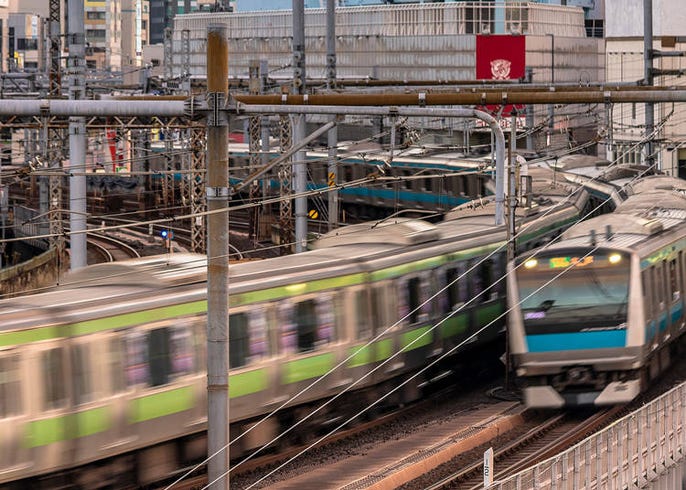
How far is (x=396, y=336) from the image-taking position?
17516 mm

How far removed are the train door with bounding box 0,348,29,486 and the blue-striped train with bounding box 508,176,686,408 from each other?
738cm

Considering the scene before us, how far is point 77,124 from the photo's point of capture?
19078 mm

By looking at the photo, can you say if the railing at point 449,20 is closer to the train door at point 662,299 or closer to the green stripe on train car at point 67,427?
the train door at point 662,299

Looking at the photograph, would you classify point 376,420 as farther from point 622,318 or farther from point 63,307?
point 63,307

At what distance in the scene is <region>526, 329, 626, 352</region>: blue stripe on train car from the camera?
1708cm

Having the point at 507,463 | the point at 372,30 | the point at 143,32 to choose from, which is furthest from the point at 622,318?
the point at 143,32

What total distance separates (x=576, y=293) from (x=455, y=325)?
8.42 feet

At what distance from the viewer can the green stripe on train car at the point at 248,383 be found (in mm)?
14609

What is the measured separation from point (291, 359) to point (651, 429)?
4.12m

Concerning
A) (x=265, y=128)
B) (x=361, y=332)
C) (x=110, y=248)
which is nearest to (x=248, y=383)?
(x=361, y=332)

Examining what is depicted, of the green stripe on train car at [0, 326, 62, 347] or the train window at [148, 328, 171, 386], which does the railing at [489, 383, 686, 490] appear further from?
the green stripe on train car at [0, 326, 62, 347]

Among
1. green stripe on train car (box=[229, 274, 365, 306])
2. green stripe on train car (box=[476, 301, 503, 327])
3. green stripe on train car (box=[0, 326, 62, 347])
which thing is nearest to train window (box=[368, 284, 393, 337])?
green stripe on train car (box=[229, 274, 365, 306])

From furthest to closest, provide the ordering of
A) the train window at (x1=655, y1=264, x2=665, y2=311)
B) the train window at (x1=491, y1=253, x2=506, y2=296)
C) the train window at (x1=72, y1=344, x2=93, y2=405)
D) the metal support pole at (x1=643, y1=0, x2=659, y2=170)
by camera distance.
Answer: the metal support pole at (x1=643, y1=0, x2=659, y2=170), the train window at (x1=491, y1=253, x2=506, y2=296), the train window at (x1=655, y1=264, x2=665, y2=311), the train window at (x1=72, y1=344, x2=93, y2=405)

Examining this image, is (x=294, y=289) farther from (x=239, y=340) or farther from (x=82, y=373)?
(x=82, y=373)
